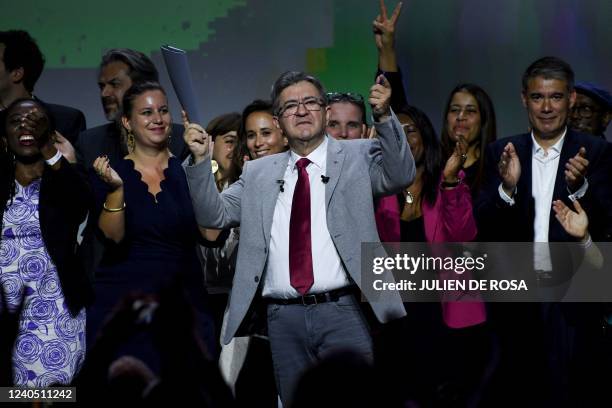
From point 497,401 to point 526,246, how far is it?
2.93 metres

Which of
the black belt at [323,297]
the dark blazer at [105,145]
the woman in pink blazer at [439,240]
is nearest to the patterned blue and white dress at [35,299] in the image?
the dark blazer at [105,145]

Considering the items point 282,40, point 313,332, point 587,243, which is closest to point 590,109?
point 587,243

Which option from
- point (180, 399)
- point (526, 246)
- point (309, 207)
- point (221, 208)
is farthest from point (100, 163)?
point (180, 399)

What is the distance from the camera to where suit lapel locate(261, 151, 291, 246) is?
3363 millimetres

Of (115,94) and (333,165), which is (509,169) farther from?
(115,94)

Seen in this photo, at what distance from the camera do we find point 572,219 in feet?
12.1

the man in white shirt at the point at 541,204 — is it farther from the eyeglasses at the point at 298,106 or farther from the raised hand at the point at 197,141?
the raised hand at the point at 197,141

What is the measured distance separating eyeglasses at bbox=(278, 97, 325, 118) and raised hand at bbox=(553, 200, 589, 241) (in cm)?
103

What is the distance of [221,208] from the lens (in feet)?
11.3

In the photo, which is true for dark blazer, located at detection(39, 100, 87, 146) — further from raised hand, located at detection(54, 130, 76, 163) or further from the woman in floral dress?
the woman in floral dress

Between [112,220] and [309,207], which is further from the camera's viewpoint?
[112,220]

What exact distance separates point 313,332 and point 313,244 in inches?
12.0

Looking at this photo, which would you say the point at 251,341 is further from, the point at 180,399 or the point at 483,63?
the point at 180,399

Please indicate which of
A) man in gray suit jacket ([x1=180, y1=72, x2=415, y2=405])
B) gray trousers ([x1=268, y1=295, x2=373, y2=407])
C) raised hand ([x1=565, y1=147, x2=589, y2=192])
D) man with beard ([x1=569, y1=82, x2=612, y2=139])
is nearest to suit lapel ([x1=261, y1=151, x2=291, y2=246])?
man in gray suit jacket ([x1=180, y1=72, x2=415, y2=405])
